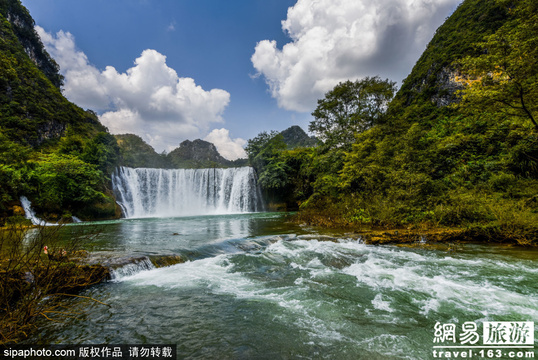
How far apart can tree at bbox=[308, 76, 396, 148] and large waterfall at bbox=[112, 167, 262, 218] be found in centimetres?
1420

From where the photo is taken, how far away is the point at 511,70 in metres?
7.56

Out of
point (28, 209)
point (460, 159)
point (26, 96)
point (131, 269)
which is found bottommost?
point (131, 269)

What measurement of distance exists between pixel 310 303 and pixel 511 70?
399 inches

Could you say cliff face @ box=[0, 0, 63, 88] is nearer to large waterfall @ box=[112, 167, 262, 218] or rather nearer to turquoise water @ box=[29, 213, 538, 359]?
large waterfall @ box=[112, 167, 262, 218]

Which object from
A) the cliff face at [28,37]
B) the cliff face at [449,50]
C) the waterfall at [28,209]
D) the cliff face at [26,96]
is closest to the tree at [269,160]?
the cliff face at [449,50]

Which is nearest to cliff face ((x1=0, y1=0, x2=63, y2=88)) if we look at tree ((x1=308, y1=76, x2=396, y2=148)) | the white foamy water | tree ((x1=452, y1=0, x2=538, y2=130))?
tree ((x1=308, y1=76, x2=396, y2=148))

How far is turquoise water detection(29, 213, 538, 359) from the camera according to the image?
2.91 metres

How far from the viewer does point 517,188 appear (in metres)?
8.70

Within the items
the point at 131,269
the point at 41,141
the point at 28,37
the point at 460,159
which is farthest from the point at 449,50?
the point at 28,37

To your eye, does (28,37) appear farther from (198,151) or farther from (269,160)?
(198,151)

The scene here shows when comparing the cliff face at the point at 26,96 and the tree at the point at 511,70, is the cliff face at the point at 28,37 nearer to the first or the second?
the cliff face at the point at 26,96

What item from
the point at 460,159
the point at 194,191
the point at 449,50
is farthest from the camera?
the point at 194,191

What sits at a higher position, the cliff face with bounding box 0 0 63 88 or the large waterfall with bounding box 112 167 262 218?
the cliff face with bounding box 0 0 63 88

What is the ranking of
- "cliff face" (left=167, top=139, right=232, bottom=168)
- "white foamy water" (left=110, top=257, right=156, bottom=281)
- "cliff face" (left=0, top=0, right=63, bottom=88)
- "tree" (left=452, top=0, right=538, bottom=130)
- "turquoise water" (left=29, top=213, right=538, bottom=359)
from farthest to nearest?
"cliff face" (left=167, top=139, right=232, bottom=168) → "cliff face" (left=0, top=0, right=63, bottom=88) → "tree" (left=452, top=0, right=538, bottom=130) → "white foamy water" (left=110, top=257, right=156, bottom=281) → "turquoise water" (left=29, top=213, right=538, bottom=359)
